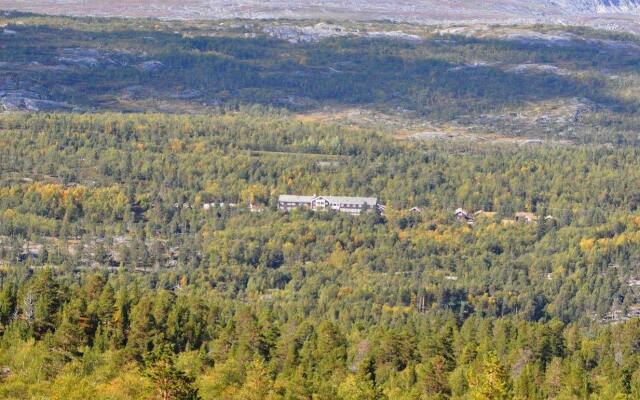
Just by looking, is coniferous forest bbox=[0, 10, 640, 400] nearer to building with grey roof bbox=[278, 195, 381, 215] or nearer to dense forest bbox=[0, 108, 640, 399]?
dense forest bbox=[0, 108, 640, 399]

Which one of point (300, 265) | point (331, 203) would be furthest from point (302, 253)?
point (331, 203)

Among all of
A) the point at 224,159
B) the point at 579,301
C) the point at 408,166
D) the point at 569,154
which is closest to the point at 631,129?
the point at 569,154

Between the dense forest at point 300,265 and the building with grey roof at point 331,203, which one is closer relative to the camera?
the dense forest at point 300,265

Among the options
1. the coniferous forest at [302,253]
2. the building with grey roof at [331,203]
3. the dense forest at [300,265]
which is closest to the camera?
the dense forest at [300,265]

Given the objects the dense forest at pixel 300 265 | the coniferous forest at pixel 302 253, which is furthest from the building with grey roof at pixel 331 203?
the dense forest at pixel 300 265

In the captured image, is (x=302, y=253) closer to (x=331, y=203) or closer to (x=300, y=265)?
(x=300, y=265)

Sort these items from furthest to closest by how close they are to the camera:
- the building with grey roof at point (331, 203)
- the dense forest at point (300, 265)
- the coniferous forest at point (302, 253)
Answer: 1. the building with grey roof at point (331, 203)
2. the coniferous forest at point (302, 253)
3. the dense forest at point (300, 265)

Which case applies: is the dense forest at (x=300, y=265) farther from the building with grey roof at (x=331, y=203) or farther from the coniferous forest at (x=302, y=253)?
the building with grey roof at (x=331, y=203)

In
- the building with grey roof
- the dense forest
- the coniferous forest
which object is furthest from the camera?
the building with grey roof

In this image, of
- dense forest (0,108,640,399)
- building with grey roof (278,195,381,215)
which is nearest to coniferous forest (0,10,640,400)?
dense forest (0,108,640,399)
